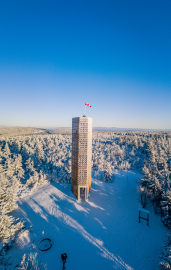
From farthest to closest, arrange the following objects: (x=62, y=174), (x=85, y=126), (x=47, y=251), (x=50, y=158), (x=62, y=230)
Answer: (x=50, y=158)
(x=62, y=174)
(x=85, y=126)
(x=62, y=230)
(x=47, y=251)

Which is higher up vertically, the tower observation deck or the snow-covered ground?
the tower observation deck

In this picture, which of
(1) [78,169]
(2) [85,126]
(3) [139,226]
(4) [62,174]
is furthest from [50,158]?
(3) [139,226]

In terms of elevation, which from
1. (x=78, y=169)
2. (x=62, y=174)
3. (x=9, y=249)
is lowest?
(x=9, y=249)

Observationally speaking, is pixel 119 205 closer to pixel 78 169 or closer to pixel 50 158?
pixel 78 169

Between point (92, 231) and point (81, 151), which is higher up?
point (81, 151)

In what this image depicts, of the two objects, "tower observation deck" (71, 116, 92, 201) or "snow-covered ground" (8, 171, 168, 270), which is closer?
"snow-covered ground" (8, 171, 168, 270)

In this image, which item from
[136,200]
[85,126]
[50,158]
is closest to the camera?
[85,126]

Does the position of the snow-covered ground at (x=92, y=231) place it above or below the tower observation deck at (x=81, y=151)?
below

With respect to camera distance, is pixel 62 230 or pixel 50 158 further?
pixel 50 158
